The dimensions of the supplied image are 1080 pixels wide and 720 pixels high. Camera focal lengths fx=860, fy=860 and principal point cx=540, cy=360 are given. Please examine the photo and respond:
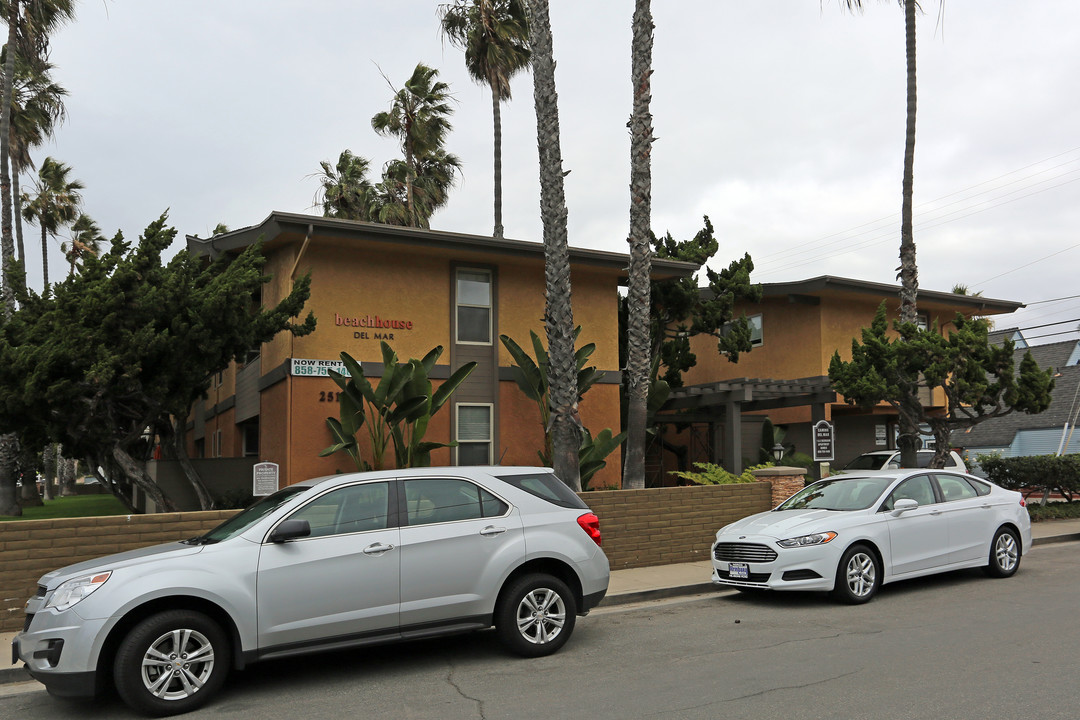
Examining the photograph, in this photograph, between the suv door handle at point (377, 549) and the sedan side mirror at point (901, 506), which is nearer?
the suv door handle at point (377, 549)

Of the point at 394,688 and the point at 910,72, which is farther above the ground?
the point at 910,72

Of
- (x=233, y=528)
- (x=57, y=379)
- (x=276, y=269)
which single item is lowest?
(x=233, y=528)

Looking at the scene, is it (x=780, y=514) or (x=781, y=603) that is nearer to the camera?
(x=781, y=603)

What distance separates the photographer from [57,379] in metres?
11.3

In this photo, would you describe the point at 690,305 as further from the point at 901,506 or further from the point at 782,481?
the point at 901,506

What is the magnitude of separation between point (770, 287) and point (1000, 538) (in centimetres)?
1266

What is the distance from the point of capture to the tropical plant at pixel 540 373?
15.8 meters

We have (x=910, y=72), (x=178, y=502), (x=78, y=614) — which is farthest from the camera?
(x=910, y=72)

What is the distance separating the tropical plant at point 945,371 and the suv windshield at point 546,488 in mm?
9443

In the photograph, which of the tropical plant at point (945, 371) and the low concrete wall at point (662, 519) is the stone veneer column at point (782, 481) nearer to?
the low concrete wall at point (662, 519)

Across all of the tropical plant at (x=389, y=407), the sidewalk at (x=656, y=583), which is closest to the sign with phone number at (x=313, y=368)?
the tropical plant at (x=389, y=407)

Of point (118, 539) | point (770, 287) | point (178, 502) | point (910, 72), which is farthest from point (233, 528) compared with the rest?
point (770, 287)

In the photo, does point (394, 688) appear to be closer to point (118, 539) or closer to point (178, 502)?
point (118, 539)

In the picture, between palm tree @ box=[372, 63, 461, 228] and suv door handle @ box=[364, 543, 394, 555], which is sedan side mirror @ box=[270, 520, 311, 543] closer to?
suv door handle @ box=[364, 543, 394, 555]
